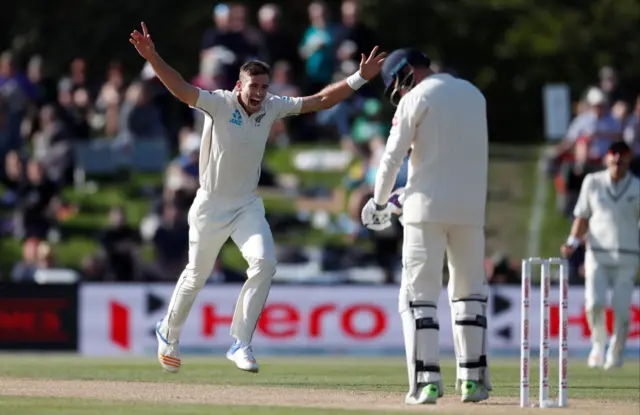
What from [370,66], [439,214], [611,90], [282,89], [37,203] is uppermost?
[611,90]

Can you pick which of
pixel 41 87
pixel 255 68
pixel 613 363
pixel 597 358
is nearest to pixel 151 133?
pixel 41 87

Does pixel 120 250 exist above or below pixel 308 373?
above

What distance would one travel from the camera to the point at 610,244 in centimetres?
1612

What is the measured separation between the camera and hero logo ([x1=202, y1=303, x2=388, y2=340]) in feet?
62.8

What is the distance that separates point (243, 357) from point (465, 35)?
19.3 meters

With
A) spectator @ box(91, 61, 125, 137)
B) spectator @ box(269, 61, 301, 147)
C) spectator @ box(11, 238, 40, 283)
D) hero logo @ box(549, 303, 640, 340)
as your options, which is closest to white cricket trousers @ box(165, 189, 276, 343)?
hero logo @ box(549, 303, 640, 340)

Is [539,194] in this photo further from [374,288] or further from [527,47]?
[527,47]

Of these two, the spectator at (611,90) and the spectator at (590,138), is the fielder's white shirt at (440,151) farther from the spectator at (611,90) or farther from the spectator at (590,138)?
the spectator at (611,90)

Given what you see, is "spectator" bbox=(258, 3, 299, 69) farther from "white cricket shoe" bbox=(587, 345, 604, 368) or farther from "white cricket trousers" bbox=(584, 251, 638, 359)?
"white cricket shoe" bbox=(587, 345, 604, 368)

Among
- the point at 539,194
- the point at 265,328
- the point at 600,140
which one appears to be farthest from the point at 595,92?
the point at 265,328

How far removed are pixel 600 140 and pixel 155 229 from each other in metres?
5.72

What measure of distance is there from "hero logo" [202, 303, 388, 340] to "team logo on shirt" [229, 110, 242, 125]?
7.38m

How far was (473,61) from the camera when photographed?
100 ft

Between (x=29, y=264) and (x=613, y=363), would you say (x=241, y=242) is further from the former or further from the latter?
(x=29, y=264)
